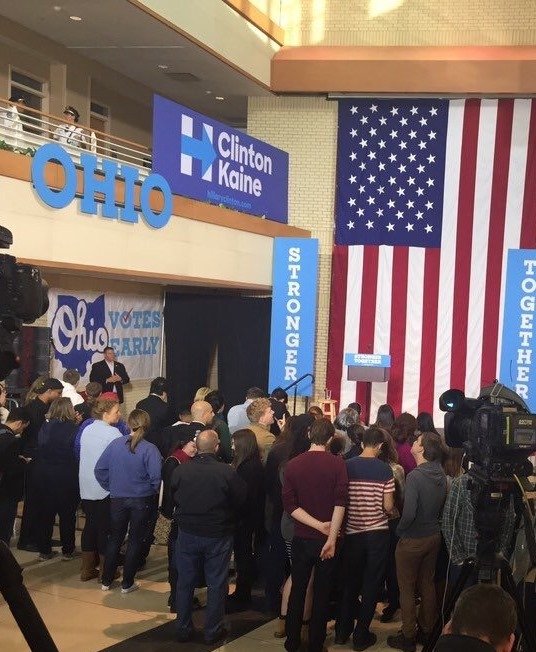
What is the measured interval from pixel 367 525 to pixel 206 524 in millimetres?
1167

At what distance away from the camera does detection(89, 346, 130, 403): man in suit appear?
15688 mm

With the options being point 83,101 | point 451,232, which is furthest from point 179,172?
point 451,232

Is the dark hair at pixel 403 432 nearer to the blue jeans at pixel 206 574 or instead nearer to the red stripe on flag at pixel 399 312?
the blue jeans at pixel 206 574

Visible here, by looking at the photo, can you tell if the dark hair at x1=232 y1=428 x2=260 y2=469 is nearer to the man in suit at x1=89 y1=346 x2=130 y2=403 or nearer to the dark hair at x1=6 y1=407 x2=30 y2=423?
the dark hair at x1=6 y1=407 x2=30 y2=423

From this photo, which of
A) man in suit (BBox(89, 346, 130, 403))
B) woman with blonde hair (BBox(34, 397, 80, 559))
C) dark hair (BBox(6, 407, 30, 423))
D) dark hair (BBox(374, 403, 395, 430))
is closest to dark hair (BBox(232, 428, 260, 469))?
woman with blonde hair (BBox(34, 397, 80, 559))

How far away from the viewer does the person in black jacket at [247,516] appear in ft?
26.2

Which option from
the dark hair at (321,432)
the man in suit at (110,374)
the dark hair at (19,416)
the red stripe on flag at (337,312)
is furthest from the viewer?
the red stripe on flag at (337,312)

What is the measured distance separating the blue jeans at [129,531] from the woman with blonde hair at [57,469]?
0.97 metres

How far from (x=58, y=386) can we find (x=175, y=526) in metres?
2.78

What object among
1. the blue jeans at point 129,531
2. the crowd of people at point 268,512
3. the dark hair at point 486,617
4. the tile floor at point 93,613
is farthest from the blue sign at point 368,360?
the dark hair at point 486,617

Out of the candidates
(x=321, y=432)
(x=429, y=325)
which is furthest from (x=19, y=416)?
(x=429, y=325)

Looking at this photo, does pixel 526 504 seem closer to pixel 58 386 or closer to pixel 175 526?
pixel 175 526

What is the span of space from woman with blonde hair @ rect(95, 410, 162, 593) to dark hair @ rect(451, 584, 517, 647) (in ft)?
17.3

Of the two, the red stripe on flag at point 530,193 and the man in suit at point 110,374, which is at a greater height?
the red stripe on flag at point 530,193
